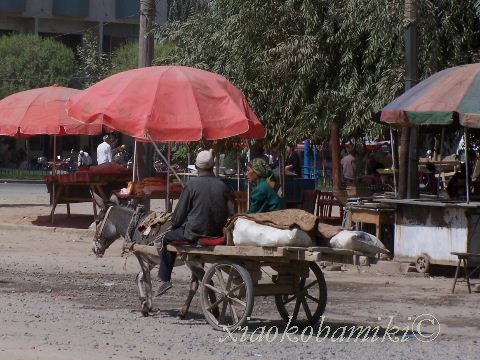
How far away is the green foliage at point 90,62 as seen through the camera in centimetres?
5962

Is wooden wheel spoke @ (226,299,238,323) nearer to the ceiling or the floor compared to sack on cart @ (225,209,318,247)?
nearer to the floor

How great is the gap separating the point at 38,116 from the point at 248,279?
489 inches

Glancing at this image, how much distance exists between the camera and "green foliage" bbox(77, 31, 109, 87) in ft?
196

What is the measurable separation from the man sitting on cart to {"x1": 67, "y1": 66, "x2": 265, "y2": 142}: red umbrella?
304cm

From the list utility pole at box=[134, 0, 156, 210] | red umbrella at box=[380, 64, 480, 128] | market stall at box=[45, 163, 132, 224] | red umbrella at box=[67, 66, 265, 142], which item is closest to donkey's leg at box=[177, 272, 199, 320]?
red umbrella at box=[67, 66, 265, 142]

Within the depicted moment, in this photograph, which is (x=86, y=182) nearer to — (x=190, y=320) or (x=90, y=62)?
(x=190, y=320)

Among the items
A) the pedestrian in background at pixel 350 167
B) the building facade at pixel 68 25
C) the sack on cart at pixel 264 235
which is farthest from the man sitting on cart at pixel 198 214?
the building facade at pixel 68 25

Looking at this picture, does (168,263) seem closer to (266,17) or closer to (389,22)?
(389,22)

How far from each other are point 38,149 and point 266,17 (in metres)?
46.7

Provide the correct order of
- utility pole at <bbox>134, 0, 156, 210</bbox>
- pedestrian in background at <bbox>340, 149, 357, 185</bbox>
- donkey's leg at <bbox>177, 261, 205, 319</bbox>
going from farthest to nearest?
pedestrian in background at <bbox>340, 149, 357, 185</bbox>, utility pole at <bbox>134, 0, 156, 210</bbox>, donkey's leg at <bbox>177, 261, 205, 319</bbox>

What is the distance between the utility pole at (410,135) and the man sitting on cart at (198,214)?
6698mm

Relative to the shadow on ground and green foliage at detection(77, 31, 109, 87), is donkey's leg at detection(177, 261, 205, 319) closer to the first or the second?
the shadow on ground

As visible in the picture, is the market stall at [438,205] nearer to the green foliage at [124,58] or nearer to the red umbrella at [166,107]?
the red umbrella at [166,107]

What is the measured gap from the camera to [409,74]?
17.6 metres
